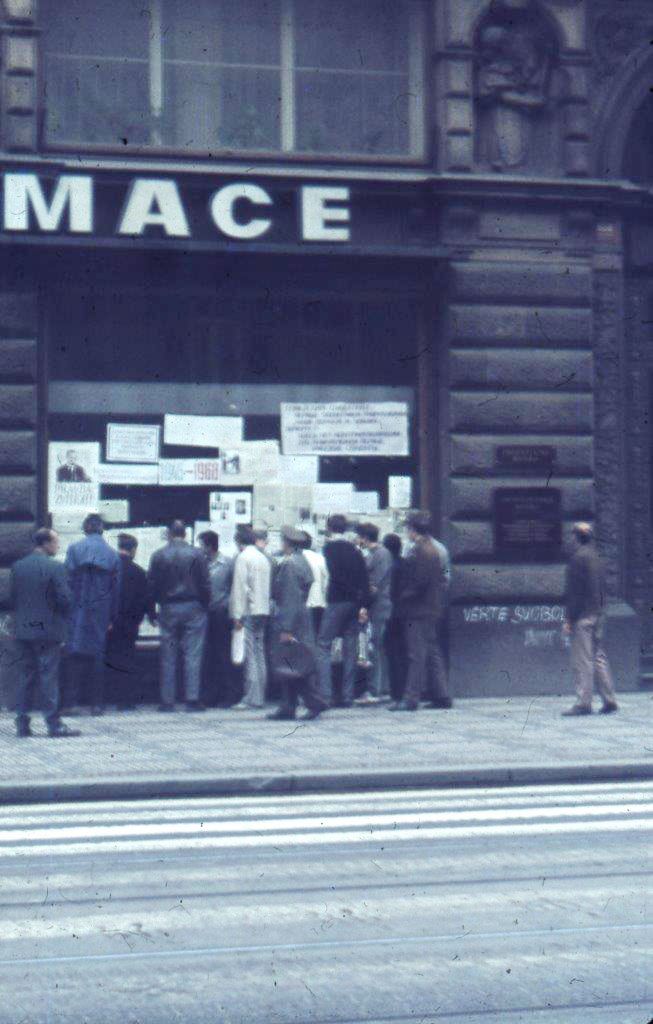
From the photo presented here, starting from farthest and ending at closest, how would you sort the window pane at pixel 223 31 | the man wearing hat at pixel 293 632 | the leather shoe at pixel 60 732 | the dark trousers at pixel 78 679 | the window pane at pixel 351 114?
the window pane at pixel 351 114, the window pane at pixel 223 31, the dark trousers at pixel 78 679, the man wearing hat at pixel 293 632, the leather shoe at pixel 60 732

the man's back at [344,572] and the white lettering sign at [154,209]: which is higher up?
the white lettering sign at [154,209]

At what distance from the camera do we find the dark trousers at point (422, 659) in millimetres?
17500

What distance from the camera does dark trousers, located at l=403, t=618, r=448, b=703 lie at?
57.4 ft

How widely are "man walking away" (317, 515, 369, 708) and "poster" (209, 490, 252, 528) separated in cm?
109

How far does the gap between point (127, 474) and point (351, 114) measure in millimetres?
4341

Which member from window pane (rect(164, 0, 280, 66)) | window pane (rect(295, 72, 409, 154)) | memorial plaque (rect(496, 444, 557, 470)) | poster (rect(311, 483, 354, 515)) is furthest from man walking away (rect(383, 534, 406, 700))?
window pane (rect(164, 0, 280, 66))

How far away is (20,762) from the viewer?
535 inches

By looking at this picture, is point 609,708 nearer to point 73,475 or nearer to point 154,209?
point 73,475

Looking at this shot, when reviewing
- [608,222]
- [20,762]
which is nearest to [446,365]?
[608,222]

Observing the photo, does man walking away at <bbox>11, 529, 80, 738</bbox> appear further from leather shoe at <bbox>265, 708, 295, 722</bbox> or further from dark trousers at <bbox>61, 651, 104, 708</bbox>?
leather shoe at <bbox>265, 708, 295, 722</bbox>

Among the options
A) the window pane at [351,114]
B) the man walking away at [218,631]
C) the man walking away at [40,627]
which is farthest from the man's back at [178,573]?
the window pane at [351,114]

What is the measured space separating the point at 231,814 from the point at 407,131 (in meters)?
9.61

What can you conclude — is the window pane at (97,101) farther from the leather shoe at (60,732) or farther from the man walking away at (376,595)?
the leather shoe at (60,732)

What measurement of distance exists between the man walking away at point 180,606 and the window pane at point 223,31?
4799mm
